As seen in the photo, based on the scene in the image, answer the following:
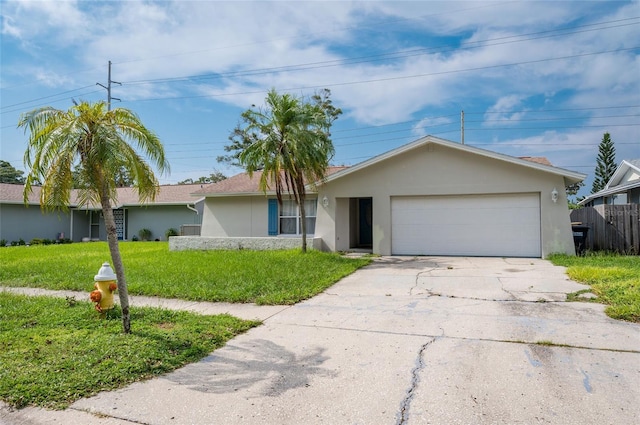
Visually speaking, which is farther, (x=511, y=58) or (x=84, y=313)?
(x=511, y=58)

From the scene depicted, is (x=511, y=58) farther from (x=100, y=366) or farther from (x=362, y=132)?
(x=100, y=366)

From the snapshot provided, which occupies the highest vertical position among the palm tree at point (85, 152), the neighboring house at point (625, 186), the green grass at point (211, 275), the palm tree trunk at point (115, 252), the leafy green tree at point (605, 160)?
the leafy green tree at point (605, 160)

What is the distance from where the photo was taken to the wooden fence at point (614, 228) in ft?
42.6

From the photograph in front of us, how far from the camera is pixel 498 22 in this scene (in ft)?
51.6

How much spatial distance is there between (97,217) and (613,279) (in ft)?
92.6

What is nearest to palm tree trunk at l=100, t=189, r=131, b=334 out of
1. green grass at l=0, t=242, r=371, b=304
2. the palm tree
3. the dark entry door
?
the palm tree

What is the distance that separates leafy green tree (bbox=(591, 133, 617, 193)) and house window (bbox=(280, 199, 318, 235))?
32.3m

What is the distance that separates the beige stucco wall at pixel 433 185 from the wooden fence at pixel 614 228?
6.80ft

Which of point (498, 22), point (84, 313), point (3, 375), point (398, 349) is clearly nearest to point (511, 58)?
point (498, 22)

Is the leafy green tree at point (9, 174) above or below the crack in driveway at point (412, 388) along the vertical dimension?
above

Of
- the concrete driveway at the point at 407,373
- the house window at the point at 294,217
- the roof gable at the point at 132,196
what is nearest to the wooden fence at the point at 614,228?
the concrete driveway at the point at 407,373

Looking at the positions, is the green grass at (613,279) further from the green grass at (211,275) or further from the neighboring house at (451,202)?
the green grass at (211,275)

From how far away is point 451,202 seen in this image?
14.1 metres

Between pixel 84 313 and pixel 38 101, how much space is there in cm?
3114
